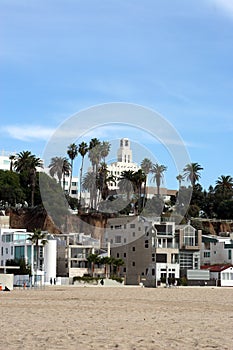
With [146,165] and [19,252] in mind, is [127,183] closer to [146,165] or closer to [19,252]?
[146,165]

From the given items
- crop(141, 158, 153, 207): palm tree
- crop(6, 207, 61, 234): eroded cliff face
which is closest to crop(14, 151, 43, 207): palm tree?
crop(6, 207, 61, 234): eroded cliff face

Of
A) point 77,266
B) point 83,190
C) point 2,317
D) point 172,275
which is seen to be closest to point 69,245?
point 77,266

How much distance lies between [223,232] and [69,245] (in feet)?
116

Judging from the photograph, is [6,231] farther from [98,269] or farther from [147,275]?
[147,275]

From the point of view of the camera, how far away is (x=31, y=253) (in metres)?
Result: 73.2

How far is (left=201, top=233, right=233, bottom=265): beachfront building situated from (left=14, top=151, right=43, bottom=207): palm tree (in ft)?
83.5

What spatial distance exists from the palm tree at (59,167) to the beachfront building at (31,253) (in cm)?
1166

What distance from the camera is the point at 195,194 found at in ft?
368

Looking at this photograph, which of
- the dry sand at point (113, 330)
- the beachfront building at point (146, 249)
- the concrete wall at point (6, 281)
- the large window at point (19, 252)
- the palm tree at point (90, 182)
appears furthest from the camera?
the palm tree at point (90, 182)

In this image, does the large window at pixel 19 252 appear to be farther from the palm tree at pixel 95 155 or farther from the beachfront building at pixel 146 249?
the palm tree at pixel 95 155

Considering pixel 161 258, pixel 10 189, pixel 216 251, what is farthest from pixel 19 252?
pixel 216 251

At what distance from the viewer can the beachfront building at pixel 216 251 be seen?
86.3 meters

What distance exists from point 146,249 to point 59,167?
638 inches

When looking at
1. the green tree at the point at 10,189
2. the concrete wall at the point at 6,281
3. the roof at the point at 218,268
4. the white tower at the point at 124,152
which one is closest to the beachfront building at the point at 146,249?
the roof at the point at 218,268
